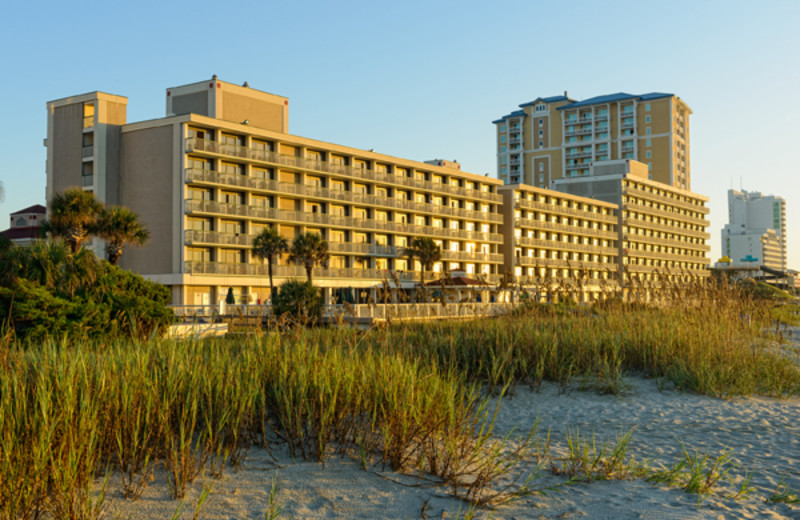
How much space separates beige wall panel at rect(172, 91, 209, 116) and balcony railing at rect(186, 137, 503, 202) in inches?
255

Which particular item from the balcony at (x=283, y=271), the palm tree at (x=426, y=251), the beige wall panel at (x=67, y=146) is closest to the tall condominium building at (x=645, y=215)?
the palm tree at (x=426, y=251)

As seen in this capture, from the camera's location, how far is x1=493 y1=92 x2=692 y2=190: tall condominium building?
117m

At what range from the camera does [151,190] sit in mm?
50469

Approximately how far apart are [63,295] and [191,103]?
146ft

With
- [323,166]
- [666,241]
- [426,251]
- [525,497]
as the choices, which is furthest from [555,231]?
[525,497]

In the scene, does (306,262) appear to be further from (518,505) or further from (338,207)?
(518,505)

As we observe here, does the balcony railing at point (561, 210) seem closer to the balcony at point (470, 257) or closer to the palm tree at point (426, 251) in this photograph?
the balcony at point (470, 257)

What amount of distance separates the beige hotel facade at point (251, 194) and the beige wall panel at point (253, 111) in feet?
0.32

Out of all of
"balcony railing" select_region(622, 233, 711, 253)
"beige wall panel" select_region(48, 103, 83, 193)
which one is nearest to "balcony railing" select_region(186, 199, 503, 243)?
"beige wall panel" select_region(48, 103, 83, 193)

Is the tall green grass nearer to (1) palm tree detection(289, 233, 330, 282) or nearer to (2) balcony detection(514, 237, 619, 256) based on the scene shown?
(1) palm tree detection(289, 233, 330, 282)

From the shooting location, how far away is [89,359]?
6.55 meters

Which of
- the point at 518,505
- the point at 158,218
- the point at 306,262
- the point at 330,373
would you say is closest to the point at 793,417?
the point at 518,505

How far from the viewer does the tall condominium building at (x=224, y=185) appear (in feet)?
160

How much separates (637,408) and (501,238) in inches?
2551
